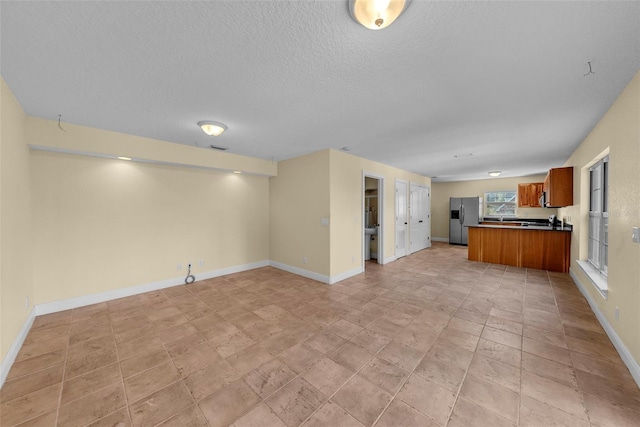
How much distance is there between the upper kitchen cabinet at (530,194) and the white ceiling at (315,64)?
5552mm

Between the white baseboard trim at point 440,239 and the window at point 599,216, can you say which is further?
the white baseboard trim at point 440,239

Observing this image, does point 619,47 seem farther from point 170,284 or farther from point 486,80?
point 170,284

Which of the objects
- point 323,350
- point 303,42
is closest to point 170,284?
point 323,350

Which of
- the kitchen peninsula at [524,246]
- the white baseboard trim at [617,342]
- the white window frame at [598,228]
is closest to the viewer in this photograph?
the white baseboard trim at [617,342]

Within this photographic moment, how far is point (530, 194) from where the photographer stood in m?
7.66

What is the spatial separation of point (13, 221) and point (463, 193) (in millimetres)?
10831

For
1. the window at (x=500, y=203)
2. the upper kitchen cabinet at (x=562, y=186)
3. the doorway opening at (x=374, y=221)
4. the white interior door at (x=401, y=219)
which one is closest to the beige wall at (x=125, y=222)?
the doorway opening at (x=374, y=221)

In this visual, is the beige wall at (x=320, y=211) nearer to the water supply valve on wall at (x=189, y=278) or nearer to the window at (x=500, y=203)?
the water supply valve on wall at (x=189, y=278)

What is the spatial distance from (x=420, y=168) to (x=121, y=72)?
608 centimetres

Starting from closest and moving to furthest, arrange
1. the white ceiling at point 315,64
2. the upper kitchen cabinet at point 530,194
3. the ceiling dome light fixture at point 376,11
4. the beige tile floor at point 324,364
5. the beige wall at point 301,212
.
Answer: the ceiling dome light fixture at point 376,11, the white ceiling at point 315,64, the beige tile floor at point 324,364, the beige wall at point 301,212, the upper kitchen cabinet at point 530,194

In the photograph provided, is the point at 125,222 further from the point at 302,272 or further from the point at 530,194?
the point at 530,194

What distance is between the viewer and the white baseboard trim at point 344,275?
421 centimetres

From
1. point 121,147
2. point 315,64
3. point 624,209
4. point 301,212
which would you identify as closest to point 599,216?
point 624,209

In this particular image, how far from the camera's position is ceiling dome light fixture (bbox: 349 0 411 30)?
1.22m
